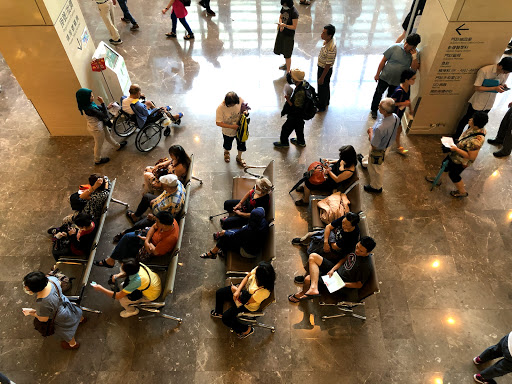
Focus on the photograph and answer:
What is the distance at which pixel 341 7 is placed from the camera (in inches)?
406

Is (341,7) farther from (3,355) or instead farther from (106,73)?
(3,355)

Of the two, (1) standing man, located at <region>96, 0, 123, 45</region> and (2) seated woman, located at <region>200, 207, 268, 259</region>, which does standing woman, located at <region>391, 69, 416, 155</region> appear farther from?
(1) standing man, located at <region>96, 0, 123, 45</region>

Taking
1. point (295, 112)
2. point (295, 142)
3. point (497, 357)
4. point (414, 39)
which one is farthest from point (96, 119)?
point (497, 357)

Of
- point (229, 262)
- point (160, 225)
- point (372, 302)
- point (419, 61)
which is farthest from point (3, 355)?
point (419, 61)

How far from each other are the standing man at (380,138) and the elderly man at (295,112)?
1174 millimetres

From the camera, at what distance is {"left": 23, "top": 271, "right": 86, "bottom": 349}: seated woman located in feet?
12.6

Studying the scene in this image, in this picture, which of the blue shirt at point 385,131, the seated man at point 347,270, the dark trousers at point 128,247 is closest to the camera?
the seated man at point 347,270

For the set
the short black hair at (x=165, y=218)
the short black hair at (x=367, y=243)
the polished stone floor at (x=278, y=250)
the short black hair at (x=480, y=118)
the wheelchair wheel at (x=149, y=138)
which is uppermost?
the short black hair at (x=480, y=118)

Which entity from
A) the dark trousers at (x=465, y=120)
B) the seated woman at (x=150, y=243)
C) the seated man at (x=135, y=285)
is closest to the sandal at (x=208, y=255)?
the seated woman at (x=150, y=243)

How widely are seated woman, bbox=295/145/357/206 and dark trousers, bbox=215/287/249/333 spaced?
205cm

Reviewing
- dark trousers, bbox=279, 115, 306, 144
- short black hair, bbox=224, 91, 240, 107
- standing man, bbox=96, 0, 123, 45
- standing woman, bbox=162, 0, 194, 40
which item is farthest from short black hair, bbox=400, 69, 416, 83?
standing man, bbox=96, 0, 123, 45

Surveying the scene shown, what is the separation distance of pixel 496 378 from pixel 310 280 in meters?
2.35

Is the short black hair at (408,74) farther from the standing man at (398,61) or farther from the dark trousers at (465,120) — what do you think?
the dark trousers at (465,120)

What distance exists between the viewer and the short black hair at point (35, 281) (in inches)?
149
